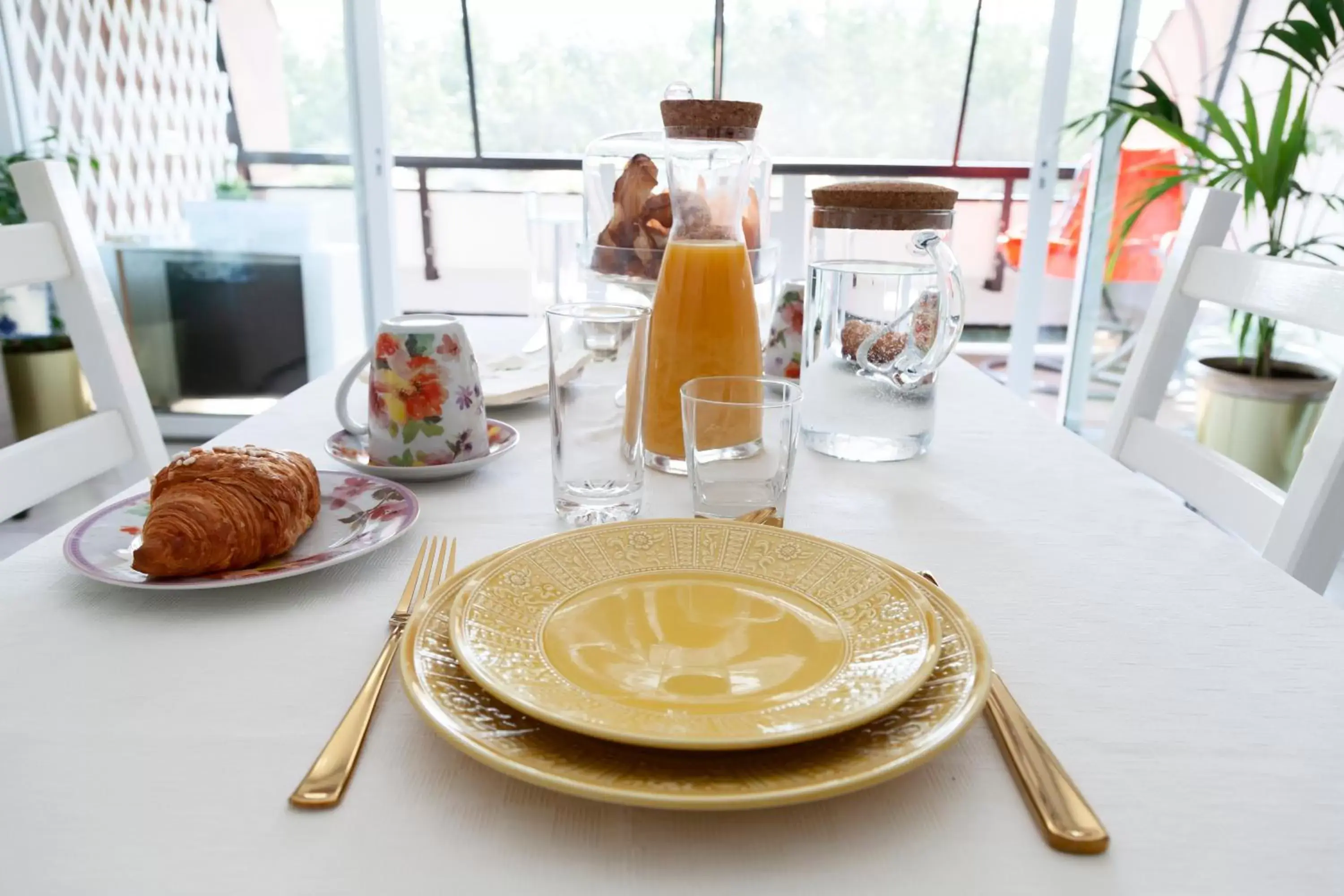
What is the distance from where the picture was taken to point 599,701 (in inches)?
13.9

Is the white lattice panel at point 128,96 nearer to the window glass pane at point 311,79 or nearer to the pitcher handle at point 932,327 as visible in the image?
the window glass pane at point 311,79

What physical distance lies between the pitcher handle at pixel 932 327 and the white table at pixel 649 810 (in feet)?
0.54

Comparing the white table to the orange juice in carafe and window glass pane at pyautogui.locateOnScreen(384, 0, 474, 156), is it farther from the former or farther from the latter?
window glass pane at pyautogui.locateOnScreen(384, 0, 474, 156)

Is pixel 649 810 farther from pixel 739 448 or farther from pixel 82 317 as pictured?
pixel 82 317

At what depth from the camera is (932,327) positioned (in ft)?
2.32

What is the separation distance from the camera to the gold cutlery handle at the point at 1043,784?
1.02ft

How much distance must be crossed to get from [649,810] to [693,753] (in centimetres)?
2

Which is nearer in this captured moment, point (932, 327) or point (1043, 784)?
point (1043, 784)

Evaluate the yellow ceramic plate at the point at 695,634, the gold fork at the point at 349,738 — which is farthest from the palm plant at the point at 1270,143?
the gold fork at the point at 349,738

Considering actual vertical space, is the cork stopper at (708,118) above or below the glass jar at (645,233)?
above

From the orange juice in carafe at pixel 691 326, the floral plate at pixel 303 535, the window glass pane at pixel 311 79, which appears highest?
the window glass pane at pixel 311 79

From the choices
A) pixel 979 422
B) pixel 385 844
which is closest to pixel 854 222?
pixel 979 422

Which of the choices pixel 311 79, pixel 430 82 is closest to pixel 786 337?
pixel 311 79

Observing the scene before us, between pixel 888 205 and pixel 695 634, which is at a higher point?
pixel 888 205
